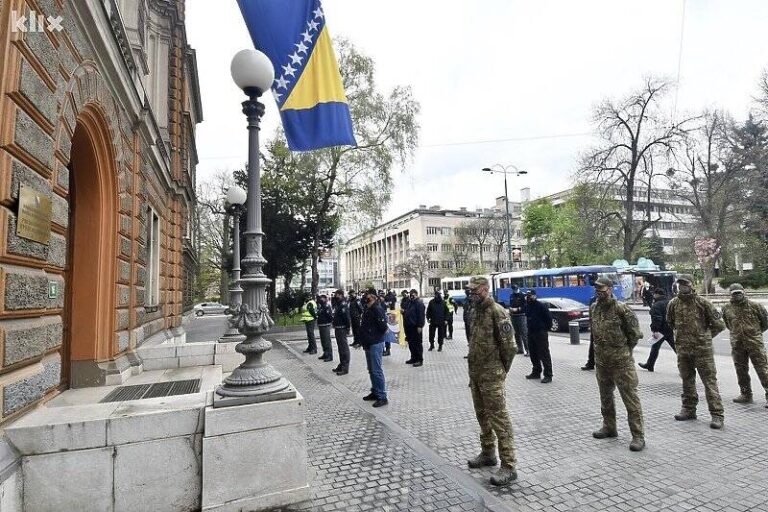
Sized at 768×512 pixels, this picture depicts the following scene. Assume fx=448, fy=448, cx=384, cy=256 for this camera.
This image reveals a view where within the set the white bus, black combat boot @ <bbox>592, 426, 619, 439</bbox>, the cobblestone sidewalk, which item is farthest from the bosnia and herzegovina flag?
the white bus

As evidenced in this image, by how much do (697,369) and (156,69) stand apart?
13133 millimetres

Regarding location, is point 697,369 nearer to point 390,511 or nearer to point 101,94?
point 390,511

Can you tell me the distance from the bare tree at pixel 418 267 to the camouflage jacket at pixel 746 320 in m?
72.1

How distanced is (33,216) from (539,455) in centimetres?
532

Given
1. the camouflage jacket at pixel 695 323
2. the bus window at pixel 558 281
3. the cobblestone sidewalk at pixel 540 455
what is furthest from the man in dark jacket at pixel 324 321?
the bus window at pixel 558 281

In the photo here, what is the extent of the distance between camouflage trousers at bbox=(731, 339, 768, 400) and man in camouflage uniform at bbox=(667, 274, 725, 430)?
2.84ft

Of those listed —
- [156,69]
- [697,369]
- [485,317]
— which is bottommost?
[697,369]

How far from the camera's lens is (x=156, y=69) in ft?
37.8

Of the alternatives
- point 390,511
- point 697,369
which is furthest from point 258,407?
point 697,369

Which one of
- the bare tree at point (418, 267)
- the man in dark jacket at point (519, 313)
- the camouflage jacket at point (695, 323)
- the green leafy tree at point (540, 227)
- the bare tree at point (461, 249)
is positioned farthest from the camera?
the bare tree at point (418, 267)

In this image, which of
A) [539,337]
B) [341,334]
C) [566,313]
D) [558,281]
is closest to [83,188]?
[341,334]

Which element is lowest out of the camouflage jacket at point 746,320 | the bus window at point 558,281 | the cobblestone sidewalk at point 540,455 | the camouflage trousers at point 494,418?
the cobblestone sidewalk at point 540,455

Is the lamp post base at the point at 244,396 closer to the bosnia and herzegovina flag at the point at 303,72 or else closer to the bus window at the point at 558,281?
the bosnia and herzegovina flag at the point at 303,72

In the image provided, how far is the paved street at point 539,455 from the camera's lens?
389 centimetres
